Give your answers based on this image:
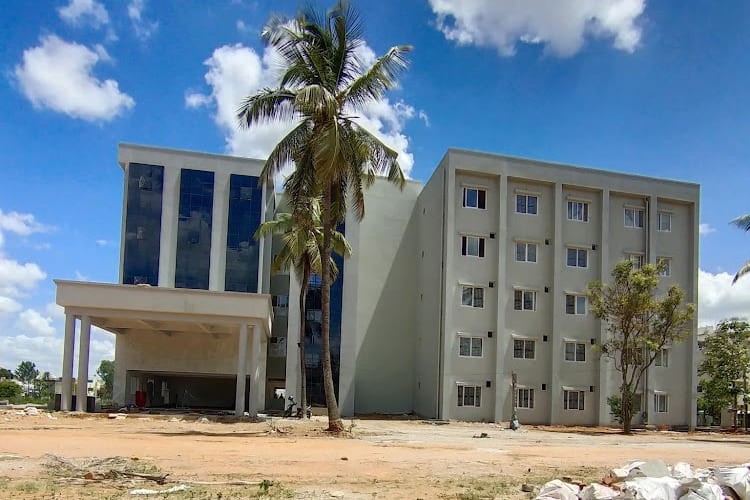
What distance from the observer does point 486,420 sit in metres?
37.0

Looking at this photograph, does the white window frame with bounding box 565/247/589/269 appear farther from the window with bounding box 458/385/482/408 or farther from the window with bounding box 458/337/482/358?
the window with bounding box 458/385/482/408

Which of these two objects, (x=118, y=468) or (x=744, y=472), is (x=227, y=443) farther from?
(x=744, y=472)

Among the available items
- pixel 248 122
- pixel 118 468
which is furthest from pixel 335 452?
pixel 248 122

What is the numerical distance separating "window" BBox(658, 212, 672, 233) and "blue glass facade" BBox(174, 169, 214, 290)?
1096 inches

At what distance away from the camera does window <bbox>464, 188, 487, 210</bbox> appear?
38.5 meters

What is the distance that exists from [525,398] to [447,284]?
7922 millimetres

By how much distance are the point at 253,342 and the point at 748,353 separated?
31303mm

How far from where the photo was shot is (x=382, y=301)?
43.8m

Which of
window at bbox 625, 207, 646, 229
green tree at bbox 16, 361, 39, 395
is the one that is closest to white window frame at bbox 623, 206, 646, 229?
window at bbox 625, 207, 646, 229

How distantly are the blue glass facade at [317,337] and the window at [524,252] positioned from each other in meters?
10.8

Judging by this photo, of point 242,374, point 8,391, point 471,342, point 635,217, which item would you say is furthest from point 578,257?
point 8,391

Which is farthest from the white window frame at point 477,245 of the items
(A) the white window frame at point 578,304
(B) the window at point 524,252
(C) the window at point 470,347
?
(A) the white window frame at point 578,304

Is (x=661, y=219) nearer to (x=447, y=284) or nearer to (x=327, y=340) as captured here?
(x=447, y=284)

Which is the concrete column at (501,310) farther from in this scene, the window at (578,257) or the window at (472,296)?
the window at (578,257)
